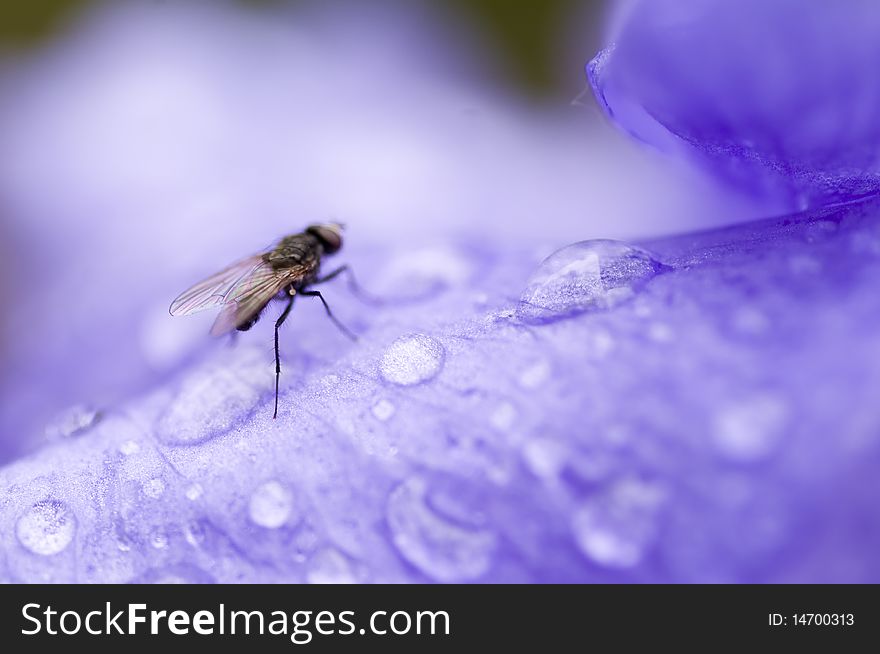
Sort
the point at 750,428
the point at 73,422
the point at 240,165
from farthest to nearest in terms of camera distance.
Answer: the point at 240,165
the point at 73,422
the point at 750,428

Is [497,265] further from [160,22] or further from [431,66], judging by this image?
[160,22]

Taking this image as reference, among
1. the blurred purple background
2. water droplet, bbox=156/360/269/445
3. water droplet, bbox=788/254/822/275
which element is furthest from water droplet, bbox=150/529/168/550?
water droplet, bbox=788/254/822/275

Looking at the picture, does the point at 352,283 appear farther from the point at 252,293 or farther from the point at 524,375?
the point at 524,375

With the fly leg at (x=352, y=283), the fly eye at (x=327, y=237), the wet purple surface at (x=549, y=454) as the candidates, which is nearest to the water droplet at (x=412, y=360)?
the wet purple surface at (x=549, y=454)

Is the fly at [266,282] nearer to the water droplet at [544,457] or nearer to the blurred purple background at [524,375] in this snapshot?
the blurred purple background at [524,375]

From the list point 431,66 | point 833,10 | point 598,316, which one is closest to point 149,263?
point 431,66

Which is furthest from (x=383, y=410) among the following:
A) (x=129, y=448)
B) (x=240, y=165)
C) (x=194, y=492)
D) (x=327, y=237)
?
(x=240, y=165)
